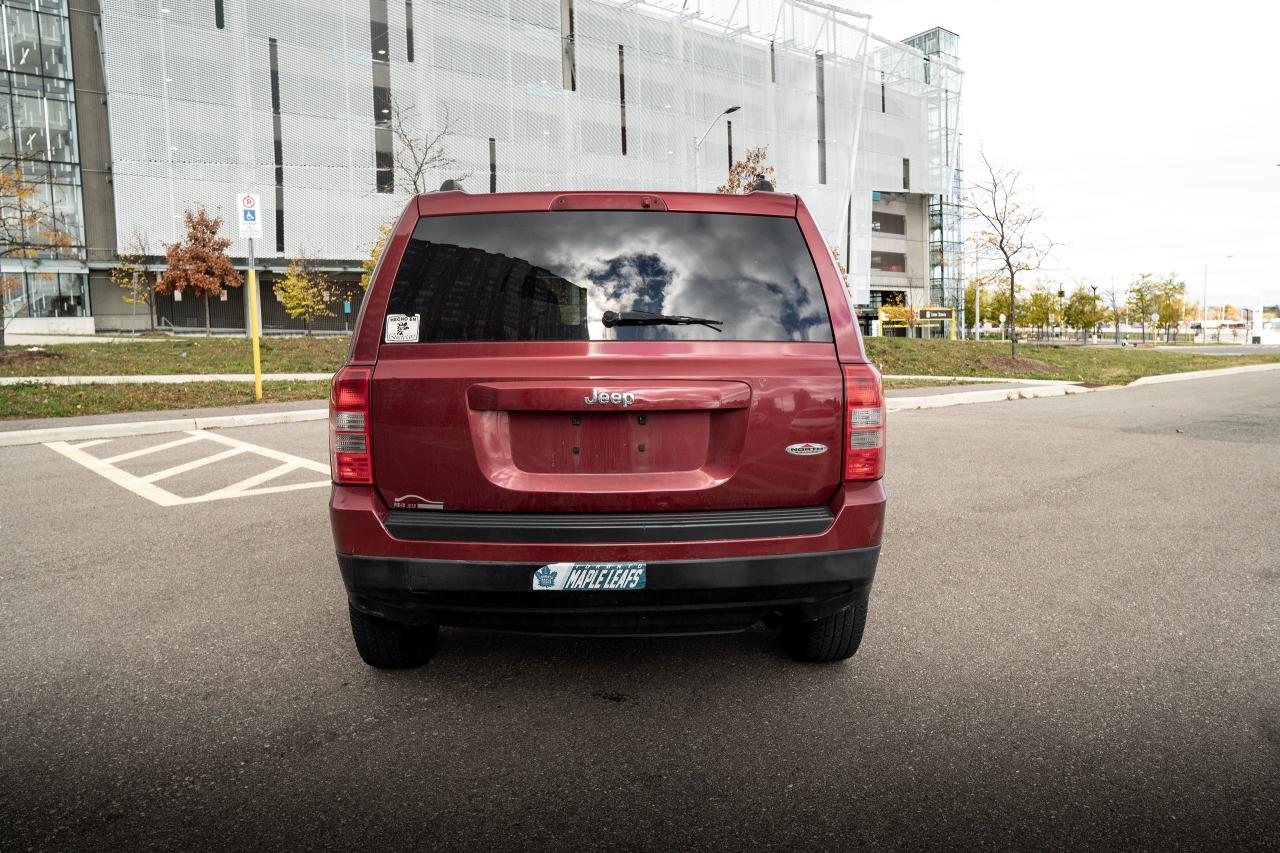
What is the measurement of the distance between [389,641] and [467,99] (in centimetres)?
4414

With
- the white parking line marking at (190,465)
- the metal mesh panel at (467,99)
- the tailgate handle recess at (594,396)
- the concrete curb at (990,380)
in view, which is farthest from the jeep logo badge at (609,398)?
the metal mesh panel at (467,99)

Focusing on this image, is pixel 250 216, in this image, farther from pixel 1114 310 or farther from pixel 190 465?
pixel 1114 310

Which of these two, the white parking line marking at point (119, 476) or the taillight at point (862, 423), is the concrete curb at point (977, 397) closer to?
the white parking line marking at point (119, 476)

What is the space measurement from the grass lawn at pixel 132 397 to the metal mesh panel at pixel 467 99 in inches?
1094

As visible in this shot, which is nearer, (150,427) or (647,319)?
(647,319)

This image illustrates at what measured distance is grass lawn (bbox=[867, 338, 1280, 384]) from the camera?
22609mm

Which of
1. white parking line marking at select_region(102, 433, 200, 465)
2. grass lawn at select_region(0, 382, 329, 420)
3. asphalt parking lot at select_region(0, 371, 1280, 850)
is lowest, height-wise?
asphalt parking lot at select_region(0, 371, 1280, 850)

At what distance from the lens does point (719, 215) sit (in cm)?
305

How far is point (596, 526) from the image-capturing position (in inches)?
109

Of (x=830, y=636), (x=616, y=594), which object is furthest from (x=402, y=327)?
(x=830, y=636)

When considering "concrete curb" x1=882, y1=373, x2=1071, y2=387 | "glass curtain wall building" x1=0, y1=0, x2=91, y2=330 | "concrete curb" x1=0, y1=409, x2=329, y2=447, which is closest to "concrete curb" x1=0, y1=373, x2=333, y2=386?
"concrete curb" x1=0, y1=409, x2=329, y2=447

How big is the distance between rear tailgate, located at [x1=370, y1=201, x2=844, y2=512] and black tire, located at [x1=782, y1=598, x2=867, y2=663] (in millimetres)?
702

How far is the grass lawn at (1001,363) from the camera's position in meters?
22.6

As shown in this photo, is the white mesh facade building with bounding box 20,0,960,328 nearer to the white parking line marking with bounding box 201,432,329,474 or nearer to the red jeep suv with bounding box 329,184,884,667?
the white parking line marking with bounding box 201,432,329,474
